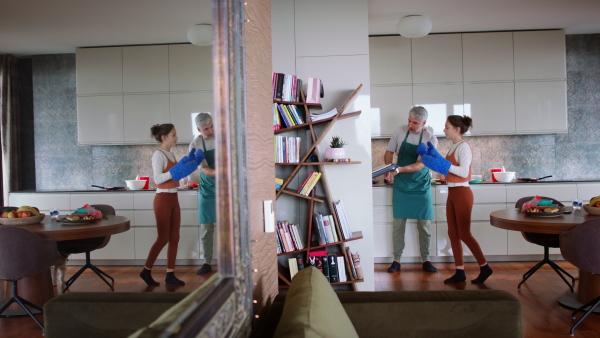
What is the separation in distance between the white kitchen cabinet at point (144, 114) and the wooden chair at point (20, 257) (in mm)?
199

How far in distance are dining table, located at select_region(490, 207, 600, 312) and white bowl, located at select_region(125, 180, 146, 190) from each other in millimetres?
3072

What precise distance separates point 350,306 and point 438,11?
3988 mm

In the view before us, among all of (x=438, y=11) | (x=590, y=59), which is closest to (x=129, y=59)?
(x=438, y=11)

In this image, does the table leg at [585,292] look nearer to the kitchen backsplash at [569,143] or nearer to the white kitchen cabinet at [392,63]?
the kitchen backsplash at [569,143]

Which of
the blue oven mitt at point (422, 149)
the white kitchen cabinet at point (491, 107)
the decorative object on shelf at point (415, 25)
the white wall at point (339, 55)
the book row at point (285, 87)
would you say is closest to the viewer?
the book row at point (285, 87)

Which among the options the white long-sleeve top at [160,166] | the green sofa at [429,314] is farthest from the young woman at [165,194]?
the green sofa at [429,314]

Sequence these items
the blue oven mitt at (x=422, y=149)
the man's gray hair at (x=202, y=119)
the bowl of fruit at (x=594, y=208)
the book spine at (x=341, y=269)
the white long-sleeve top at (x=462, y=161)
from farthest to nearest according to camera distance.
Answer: the blue oven mitt at (x=422, y=149)
the white long-sleeve top at (x=462, y=161)
the book spine at (x=341, y=269)
the bowl of fruit at (x=594, y=208)
the man's gray hair at (x=202, y=119)

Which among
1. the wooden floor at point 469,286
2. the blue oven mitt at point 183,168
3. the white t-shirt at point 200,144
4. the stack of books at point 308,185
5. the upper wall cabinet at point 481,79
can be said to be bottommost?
the wooden floor at point 469,286

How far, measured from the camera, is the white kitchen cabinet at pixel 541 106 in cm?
552

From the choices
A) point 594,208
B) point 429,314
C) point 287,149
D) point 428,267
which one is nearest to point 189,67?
point 429,314

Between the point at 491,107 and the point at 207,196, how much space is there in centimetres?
523

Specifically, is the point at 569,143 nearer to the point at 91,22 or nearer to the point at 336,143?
the point at 336,143

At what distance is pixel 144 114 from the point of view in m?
0.76

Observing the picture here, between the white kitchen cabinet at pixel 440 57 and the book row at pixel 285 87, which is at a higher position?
the white kitchen cabinet at pixel 440 57
